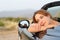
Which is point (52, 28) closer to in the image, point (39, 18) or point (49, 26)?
point (49, 26)

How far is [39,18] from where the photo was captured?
459 centimetres

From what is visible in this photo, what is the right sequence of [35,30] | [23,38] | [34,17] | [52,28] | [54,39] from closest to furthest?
[54,39] < [52,28] < [35,30] < [34,17] < [23,38]

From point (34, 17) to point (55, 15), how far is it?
92 cm

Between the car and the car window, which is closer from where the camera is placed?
the car

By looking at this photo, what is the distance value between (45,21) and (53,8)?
144 centimetres

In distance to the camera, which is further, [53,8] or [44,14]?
[53,8]

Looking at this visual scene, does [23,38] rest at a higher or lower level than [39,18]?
lower

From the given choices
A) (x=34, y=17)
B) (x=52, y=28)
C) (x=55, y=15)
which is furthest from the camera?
(x=55, y=15)

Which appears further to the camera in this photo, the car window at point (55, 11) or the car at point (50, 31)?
the car window at point (55, 11)

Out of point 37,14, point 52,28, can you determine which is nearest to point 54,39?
point 52,28

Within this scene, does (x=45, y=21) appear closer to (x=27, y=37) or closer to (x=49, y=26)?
(x=49, y=26)

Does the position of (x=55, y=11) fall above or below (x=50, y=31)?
above

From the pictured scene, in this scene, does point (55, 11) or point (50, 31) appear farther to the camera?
point (55, 11)

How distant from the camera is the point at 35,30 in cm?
445
